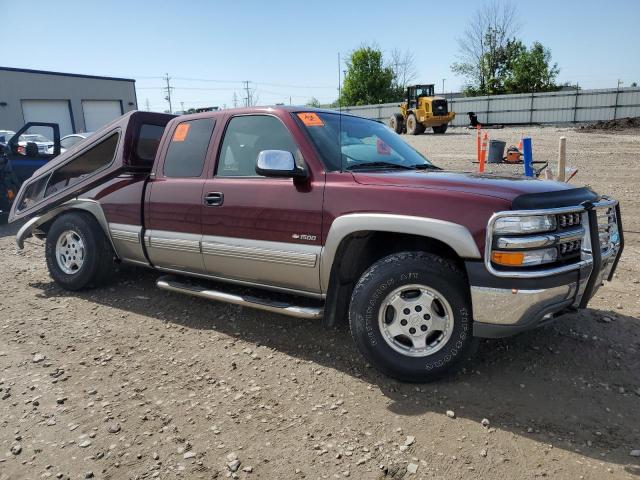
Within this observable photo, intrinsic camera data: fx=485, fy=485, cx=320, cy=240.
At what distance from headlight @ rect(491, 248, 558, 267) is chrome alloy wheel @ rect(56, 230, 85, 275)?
168 inches

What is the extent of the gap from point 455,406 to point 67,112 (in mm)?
37475

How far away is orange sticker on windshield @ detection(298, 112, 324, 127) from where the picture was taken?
150 inches

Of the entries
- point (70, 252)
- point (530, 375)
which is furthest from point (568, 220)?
point (70, 252)

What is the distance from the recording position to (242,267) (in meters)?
3.95

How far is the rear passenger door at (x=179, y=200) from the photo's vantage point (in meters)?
4.24

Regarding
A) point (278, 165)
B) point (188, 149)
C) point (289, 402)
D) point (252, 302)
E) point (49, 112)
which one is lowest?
point (289, 402)

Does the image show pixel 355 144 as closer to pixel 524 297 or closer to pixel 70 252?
pixel 524 297

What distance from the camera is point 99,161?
17.2 feet

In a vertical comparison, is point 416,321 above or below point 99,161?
below

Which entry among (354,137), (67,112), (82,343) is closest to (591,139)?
(354,137)

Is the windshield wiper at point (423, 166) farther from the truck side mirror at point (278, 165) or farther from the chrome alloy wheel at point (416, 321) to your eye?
the chrome alloy wheel at point (416, 321)

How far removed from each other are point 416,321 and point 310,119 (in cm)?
179

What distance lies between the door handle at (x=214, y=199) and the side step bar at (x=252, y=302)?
2.47 feet

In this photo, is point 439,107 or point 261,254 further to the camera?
point 439,107
